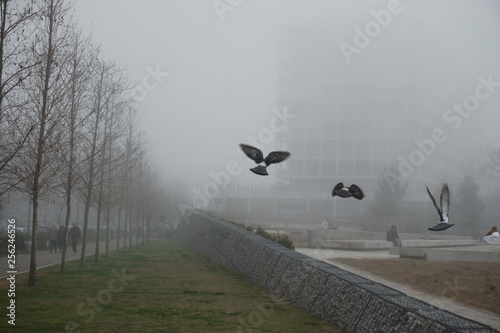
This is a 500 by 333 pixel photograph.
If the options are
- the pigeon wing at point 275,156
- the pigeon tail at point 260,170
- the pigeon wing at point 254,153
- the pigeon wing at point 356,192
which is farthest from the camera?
the pigeon wing at point 356,192

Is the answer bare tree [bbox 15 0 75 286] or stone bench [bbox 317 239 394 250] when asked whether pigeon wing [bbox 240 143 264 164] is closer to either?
bare tree [bbox 15 0 75 286]

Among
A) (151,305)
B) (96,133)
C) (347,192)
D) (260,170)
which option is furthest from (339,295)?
(96,133)

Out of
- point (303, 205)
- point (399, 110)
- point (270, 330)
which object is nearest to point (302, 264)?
point (270, 330)

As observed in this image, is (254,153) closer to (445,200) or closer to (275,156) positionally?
(275,156)

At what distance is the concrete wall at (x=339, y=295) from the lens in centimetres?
729

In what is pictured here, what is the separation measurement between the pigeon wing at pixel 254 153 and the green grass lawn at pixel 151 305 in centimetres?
275

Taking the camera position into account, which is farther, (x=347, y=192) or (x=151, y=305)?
(x=151, y=305)

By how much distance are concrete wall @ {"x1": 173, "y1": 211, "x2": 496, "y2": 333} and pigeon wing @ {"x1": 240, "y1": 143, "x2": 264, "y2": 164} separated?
8.71ft

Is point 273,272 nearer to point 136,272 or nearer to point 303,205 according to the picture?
point 136,272

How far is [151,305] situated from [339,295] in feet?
12.9

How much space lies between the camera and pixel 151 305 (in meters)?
11.3

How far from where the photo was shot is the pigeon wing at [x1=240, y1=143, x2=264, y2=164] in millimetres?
8914

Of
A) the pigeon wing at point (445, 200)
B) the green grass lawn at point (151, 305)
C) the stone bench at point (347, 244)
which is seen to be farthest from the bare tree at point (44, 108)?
the stone bench at point (347, 244)

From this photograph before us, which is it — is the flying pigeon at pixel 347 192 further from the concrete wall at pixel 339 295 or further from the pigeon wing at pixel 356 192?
the concrete wall at pixel 339 295
